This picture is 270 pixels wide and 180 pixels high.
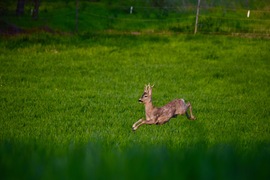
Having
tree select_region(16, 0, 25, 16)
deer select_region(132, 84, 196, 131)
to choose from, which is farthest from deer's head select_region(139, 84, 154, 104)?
tree select_region(16, 0, 25, 16)

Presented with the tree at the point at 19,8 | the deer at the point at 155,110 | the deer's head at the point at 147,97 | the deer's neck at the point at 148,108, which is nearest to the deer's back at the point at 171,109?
the deer at the point at 155,110

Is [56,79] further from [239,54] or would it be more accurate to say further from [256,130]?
[239,54]

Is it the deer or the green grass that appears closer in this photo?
the green grass

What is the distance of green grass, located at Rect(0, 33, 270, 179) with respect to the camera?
1.04 metres

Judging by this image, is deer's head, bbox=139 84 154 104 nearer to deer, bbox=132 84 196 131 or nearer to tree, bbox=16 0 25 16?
deer, bbox=132 84 196 131

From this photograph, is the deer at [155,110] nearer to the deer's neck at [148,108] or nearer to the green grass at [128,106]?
the deer's neck at [148,108]

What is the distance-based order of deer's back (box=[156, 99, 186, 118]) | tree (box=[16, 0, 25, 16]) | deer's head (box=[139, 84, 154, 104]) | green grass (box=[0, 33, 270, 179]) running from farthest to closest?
tree (box=[16, 0, 25, 16]) < deer's back (box=[156, 99, 186, 118]) < deer's head (box=[139, 84, 154, 104]) < green grass (box=[0, 33, 270, 179])

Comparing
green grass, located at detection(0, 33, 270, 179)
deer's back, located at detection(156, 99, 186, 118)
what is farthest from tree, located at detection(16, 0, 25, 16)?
deer's back, located at detection(156, 99, 186, 118)

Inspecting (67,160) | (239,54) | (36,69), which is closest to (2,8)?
(36,69)

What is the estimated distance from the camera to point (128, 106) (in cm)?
980

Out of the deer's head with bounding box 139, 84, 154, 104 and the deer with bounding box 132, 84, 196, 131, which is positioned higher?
the deer's head with bounding box 139, 84, 154, 104

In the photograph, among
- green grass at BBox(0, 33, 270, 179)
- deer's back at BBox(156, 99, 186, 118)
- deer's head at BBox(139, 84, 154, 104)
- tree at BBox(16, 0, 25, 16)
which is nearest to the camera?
green grass at BBox(0, 33, 270, 179)

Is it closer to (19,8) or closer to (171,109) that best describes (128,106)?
(171,109)

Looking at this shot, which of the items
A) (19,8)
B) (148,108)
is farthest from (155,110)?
(19,8)
